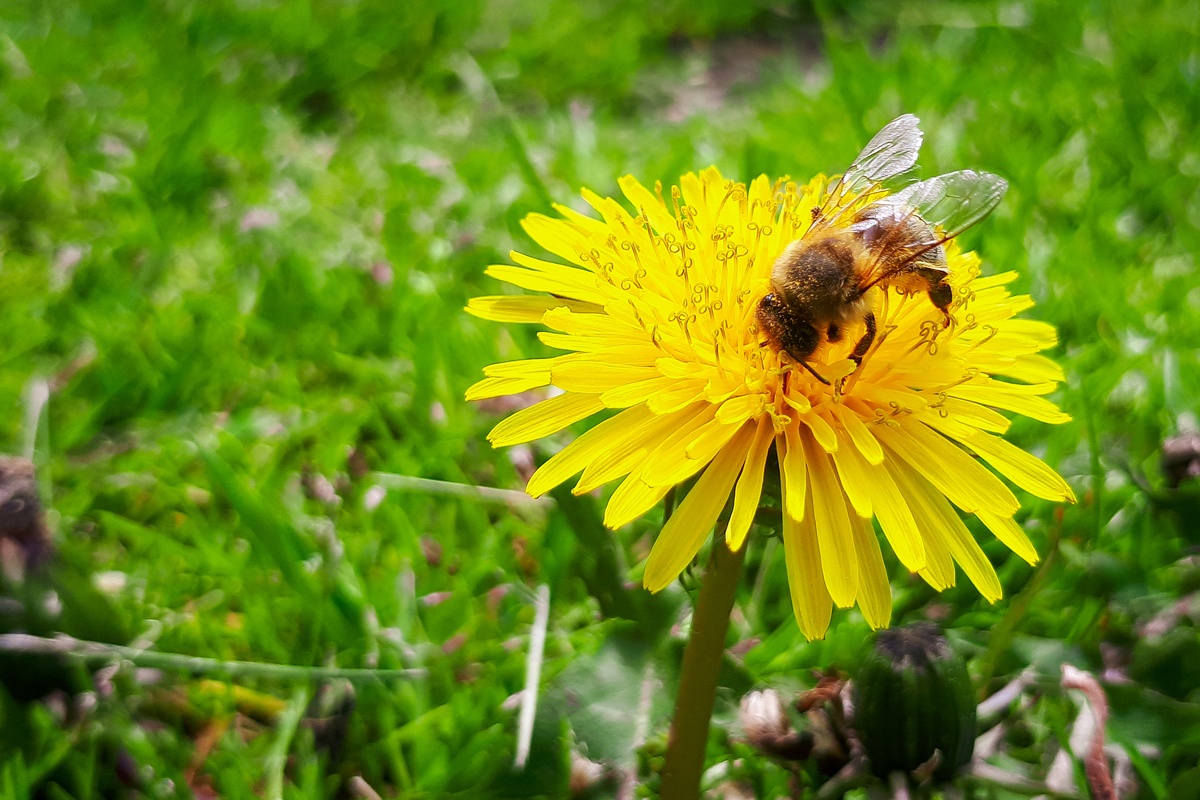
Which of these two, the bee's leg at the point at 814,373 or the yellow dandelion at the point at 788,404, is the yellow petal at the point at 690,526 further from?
the bee's leg at the point at 814,373

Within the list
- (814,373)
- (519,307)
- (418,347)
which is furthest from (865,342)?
(418,347)

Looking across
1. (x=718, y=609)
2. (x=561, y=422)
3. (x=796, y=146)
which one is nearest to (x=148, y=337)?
(x=561, y=422)

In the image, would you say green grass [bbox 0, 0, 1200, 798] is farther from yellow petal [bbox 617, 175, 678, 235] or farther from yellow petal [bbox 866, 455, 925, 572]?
yellow petal [bbox 617, 175, 678, 235]

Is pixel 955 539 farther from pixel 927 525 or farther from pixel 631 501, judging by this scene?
pixel 631 501

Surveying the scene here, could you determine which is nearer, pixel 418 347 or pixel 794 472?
pixel 794 472

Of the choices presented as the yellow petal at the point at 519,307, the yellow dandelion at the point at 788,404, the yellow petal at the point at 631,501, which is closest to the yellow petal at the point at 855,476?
the yellow dandelion at the point at 788,404

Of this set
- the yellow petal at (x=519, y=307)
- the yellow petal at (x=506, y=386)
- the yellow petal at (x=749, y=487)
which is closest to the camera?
the yellow petal at (x=749, y=487)

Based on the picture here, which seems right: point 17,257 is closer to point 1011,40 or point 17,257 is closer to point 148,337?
point 148,337
